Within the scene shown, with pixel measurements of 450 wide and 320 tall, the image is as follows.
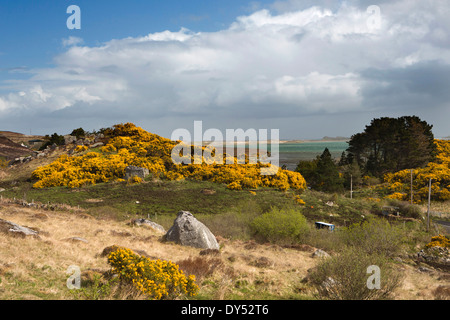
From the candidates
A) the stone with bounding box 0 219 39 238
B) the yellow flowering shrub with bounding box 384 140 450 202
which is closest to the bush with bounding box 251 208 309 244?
the stone with bounding box 0 219 39 238

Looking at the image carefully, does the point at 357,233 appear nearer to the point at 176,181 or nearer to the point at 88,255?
the point at 88,255

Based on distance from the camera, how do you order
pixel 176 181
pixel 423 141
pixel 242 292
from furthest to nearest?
1. pixel 423 141
2. pixel 176 181
3. pixel 242 292

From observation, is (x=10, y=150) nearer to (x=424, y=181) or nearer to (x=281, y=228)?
(x=281, y=228)

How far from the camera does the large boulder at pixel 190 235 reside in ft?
59.6

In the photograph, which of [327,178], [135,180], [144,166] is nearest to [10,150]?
[144,166]

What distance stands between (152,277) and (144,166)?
110 ft

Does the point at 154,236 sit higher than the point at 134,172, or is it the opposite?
the point at 134,172

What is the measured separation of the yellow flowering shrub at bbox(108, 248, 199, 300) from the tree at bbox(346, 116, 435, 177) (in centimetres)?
6047

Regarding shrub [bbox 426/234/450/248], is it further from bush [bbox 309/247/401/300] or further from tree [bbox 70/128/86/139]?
tree [bbox 70/128/86/139]

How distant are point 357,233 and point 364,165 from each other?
47.3 metres

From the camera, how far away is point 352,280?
10570 millimetres

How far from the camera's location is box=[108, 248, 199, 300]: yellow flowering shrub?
29.7 ft
